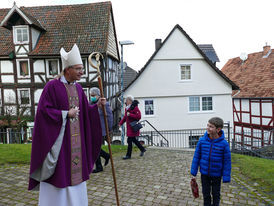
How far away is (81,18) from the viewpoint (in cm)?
1862

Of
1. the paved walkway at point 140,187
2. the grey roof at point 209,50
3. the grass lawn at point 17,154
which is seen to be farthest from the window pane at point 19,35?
Answer: the grey roof at point 209,50

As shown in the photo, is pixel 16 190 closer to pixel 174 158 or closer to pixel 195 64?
pixel 174 158

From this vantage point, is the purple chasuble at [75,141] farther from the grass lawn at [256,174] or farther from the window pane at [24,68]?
the window pane at [24,68]

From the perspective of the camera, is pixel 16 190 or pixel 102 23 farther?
pixel 102 23

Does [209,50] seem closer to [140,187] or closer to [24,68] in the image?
[24,68]

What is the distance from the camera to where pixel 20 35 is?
56.9 feet

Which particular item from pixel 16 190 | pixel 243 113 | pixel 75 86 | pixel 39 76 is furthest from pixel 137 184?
pixel 243 113

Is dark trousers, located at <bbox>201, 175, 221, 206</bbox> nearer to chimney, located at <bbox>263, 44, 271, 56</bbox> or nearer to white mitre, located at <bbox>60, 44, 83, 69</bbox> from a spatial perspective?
white mitre, located at <bbox>60, 44, 83, 69</bbox>

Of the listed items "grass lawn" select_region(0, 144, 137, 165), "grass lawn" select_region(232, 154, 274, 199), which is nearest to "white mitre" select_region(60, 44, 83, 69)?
"grass lawn" select_region(232, 154, 274, 199)

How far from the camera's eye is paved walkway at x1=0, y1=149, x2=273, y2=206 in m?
4.16

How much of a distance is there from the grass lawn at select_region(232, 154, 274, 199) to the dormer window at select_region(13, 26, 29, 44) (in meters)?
16.7

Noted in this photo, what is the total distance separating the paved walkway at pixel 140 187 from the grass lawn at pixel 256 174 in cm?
31

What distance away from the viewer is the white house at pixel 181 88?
1730 cm

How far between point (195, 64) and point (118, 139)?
8.46 meters
